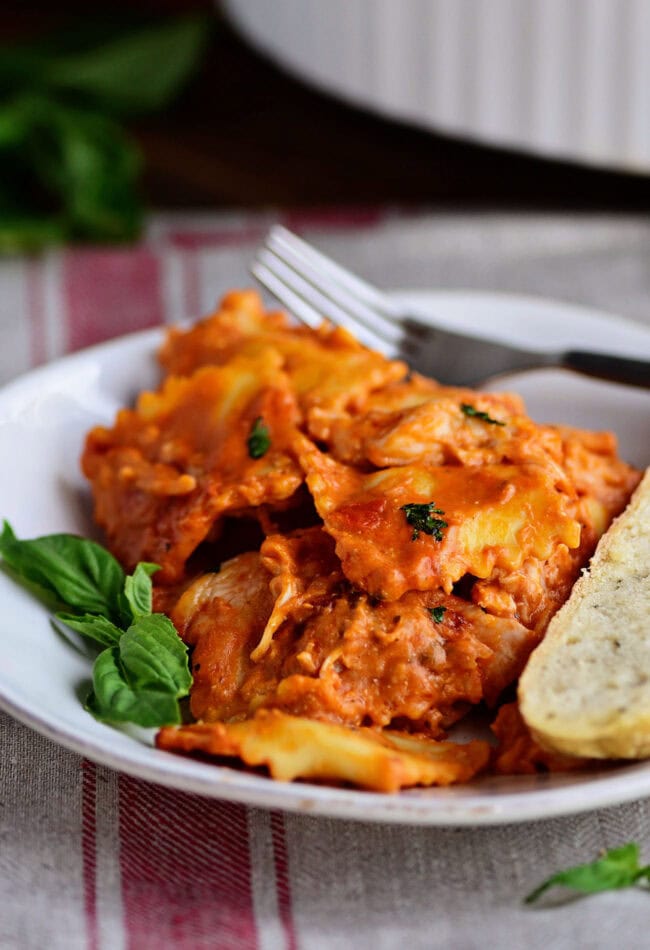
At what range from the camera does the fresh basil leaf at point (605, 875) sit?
2332 millimetres

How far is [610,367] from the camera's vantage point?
3.66 meters

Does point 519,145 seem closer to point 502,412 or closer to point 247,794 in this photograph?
point 502,412

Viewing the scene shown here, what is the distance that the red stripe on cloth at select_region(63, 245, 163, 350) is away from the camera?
4.84 metres

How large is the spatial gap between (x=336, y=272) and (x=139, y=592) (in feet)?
4.77

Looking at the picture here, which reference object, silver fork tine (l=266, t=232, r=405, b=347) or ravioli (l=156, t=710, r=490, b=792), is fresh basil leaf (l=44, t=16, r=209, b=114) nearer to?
silver fork tine (l=266, t=232, r=405, b=347)

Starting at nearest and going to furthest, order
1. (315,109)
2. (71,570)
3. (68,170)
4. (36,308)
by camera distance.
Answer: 1. (71,570)
2. (36,308)
3. (68,170)
4. (315,109)

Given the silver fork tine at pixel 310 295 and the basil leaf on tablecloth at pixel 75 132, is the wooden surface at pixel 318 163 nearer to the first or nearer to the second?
the basil leaf on tablecloth at pixel 75 132

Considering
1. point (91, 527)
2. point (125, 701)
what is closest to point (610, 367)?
point (91, 527)

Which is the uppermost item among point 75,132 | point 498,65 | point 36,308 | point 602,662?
point 498,65

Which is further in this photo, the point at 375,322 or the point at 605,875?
the point at 375,322

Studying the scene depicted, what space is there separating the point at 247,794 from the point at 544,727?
0.59m

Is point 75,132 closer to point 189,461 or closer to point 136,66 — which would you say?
point 136,66

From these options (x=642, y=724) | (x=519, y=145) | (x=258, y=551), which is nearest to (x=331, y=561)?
(x=258, y=551)

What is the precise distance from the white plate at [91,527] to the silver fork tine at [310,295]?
33 centimetres
